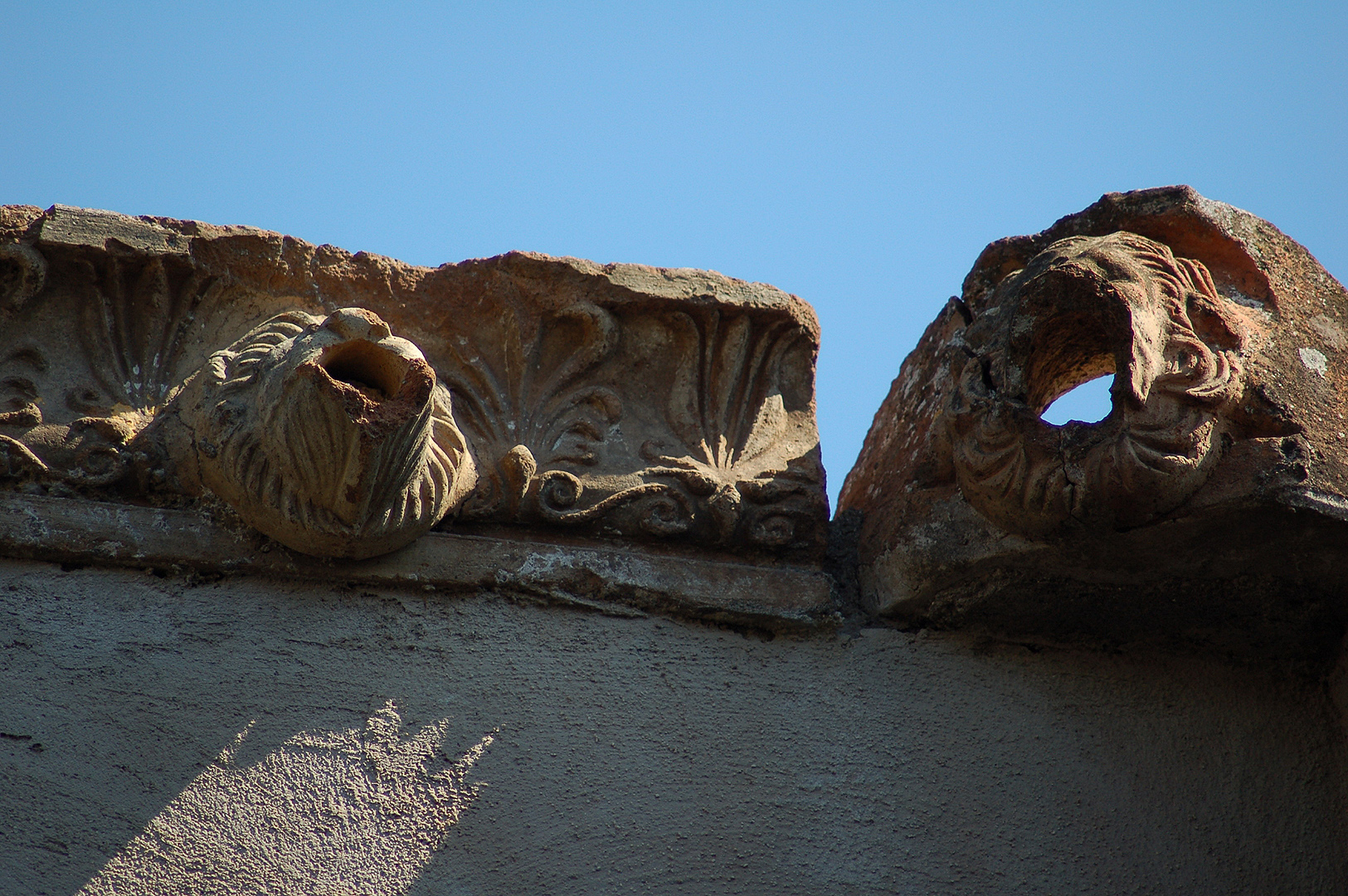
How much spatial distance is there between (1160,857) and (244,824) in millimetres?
1592

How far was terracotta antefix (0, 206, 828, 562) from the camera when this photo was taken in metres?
2.30

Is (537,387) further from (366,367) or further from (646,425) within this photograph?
(366,367)

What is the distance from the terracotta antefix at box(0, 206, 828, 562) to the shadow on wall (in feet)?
1.27

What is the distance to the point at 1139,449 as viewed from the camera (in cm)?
221

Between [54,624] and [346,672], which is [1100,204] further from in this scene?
[54,624]

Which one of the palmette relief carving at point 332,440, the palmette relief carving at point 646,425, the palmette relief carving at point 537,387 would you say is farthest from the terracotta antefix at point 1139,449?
the palmette relief carving at point 332,440

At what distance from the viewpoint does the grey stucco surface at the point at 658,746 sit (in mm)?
2121

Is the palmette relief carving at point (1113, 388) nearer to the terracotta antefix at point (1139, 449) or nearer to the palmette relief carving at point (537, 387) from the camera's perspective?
the terracotta antefix at point (1139, 449)

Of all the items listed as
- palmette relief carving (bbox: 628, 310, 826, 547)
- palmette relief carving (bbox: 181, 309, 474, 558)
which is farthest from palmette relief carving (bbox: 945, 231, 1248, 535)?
palmette relief carving (bbox: 181, 309, 474, 558)

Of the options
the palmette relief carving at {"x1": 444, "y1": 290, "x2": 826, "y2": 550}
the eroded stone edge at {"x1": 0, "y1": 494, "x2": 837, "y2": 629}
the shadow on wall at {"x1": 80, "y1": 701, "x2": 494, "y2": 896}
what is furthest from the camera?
the palmette relief carving at {"x1": 444, "y1": 290, "x2": 826, "y2": 550}

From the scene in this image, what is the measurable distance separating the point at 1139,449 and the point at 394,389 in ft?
4.33

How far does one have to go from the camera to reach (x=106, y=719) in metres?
2.17

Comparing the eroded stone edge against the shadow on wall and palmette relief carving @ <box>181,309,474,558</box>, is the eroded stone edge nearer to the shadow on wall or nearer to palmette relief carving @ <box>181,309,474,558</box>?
palmette relief carving @ <box>181,309,474,558</box>

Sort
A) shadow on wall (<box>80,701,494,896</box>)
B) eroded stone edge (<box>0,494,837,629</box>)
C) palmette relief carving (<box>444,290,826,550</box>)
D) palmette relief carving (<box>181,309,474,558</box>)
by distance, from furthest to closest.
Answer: palmette relief carving (<box>444,290,826,550</box>)
eroded stone edge (<box>0,494,837,629</box>)
palmette relief carving (<box>181,309,474,558</box>)
shadow on wall (<box>80,701,494,896</box>)
